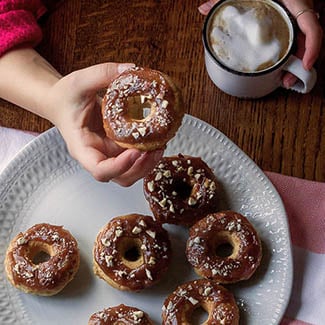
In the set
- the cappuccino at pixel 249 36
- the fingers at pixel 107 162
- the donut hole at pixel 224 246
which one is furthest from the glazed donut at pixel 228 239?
the cappuccino at pixel 249 36

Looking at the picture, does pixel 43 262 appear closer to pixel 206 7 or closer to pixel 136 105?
pixel 136 105

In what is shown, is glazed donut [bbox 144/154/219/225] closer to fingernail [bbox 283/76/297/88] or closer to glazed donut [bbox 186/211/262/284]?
glazed donut [bbox 186/211/262/284]

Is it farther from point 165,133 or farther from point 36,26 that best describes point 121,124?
point 36,26

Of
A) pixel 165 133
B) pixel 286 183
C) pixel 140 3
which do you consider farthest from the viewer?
pixel 140 3

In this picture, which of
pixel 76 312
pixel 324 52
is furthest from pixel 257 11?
pixel 76 312

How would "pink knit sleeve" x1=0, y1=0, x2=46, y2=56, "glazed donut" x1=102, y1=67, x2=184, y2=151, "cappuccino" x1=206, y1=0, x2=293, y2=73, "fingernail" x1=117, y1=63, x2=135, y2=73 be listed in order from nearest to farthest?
→ "glazed donut" x1=102, y1=67, x2=184, y2=151 → "fingernail" x1=117, y1=63, x2=135, y2=73 → "cappuccino" x1=206, y1=0, x2=293, y2=73 → "pink knit sleeve" x1=0, y1=0, x2=46, y2=56

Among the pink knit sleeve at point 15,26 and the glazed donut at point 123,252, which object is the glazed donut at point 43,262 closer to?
the glazed donut at point 123,252

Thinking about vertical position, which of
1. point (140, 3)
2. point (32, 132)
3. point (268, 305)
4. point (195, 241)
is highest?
point (140, 3)

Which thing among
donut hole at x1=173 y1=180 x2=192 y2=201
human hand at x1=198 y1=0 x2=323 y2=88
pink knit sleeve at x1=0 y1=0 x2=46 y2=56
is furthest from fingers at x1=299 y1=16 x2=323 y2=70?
pink knit sleeve at x1=0 y1=0 x2=46 y2=56
